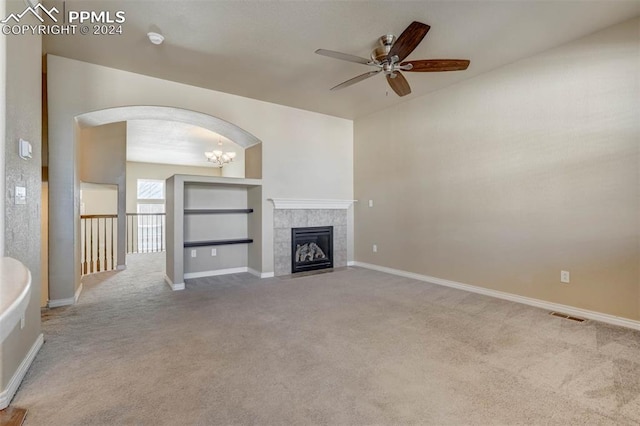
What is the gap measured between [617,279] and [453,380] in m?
2.30

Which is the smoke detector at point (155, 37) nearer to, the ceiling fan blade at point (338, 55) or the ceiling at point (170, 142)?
the ceiling fan blade at point (338, 55)

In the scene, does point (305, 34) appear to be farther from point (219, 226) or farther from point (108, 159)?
point (108, 159)

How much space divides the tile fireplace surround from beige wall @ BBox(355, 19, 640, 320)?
44.9 inches

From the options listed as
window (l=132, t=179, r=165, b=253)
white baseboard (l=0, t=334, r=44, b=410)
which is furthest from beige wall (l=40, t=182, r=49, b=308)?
window (l=132, t=179, r=165, b=253)

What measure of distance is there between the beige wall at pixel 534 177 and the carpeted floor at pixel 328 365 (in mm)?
554

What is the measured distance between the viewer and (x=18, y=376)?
75.5 inches

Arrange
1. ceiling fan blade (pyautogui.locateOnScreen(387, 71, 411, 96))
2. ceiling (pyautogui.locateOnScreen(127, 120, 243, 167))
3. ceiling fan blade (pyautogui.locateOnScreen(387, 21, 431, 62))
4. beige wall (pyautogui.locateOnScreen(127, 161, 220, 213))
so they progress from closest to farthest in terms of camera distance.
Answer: ceiling fan blade (pyautogui.locateOnScreen(387, 21, 431, 62)) → ceiling fan blade (pyautogui.locateOnScreen(387, 71, 411, 96)) → ceiling (pyautogui.locateOnScreen(127, 120, 243, 167)) → beige wall (pyautogui.locateOnScreen(127, 161, 220, 213))

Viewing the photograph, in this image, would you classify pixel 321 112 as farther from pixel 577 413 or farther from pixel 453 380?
pixel 577 413

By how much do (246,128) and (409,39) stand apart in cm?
297

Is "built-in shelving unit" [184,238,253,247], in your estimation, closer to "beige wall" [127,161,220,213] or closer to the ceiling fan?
the ceiling fan

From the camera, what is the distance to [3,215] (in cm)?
179

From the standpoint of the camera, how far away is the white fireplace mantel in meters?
5.15

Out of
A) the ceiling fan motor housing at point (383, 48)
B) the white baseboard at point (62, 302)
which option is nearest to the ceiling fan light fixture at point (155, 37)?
the ceiling fan motor housing at point (383, 48)

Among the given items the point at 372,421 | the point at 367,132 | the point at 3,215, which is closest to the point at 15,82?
the point at 3,215
